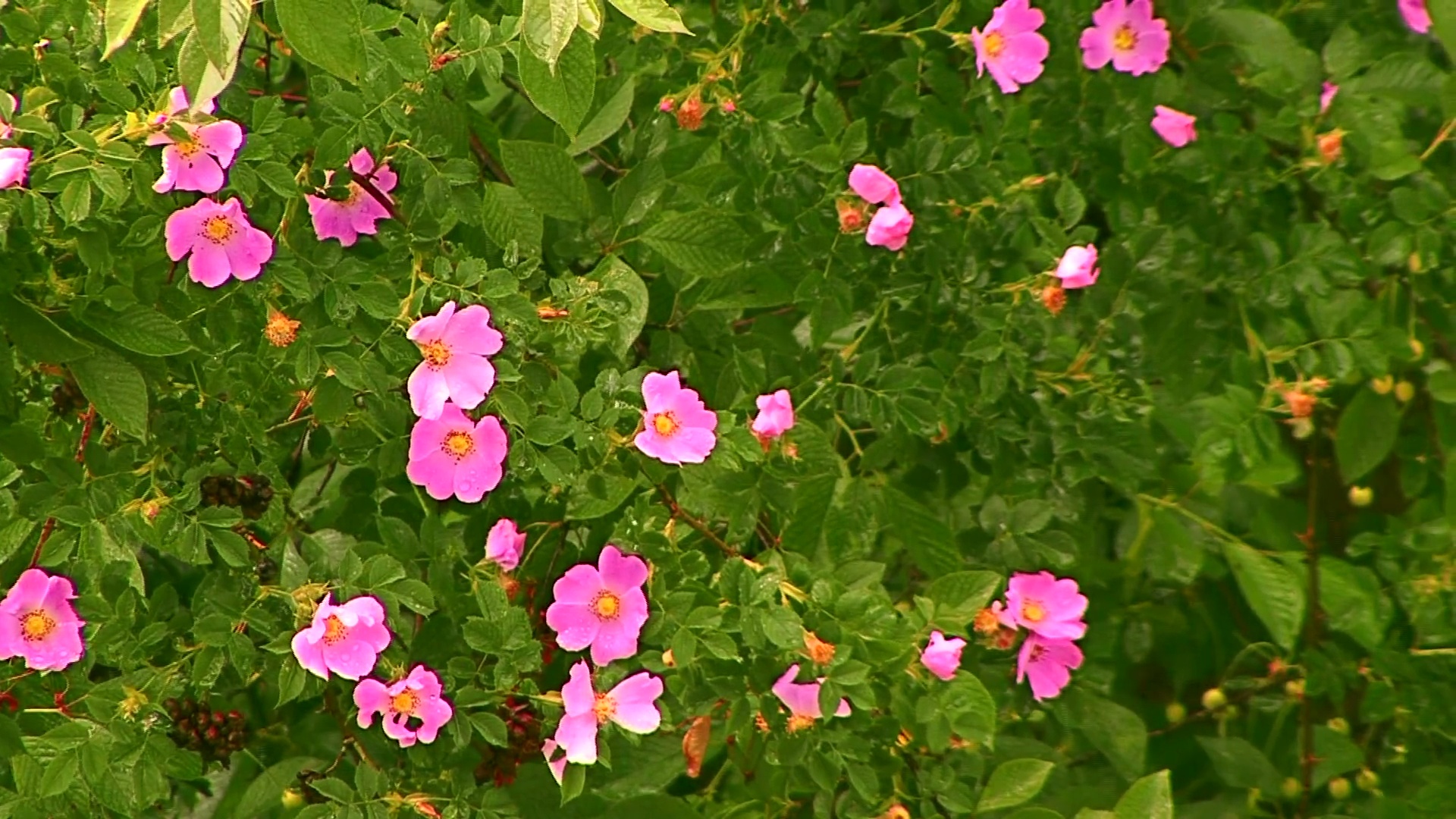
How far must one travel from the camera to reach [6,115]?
2.81 feet

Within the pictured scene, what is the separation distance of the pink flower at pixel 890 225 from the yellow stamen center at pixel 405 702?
469 millimetres

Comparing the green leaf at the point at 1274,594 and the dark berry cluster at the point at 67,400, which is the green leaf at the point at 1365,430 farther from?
the dark berry cluster at the point at 67,400

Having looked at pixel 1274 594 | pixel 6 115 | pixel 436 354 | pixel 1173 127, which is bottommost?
pixel 1274 594

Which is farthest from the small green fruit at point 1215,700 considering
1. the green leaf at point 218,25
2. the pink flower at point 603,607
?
the green leaf at point 218,25

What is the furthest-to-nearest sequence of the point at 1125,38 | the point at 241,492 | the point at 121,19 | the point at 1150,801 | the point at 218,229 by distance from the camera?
the point at 1125,38 < the point at 1150,801 < the point at 241,492 < the point at 218,229 < the point at 121,19

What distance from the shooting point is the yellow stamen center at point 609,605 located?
Answer: 3.35 feet

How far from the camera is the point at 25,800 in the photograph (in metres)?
0.97

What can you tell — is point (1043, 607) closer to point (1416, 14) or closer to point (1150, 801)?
point (1150, 801)

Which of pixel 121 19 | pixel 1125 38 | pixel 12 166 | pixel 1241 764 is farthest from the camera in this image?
pixel 1241 764

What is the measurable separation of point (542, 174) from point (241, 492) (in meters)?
0.29

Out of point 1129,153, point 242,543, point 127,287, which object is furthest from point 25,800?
point 1129,153

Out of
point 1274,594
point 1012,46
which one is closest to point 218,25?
point 1012,46

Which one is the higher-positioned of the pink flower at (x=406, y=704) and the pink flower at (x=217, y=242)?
the pink flower at (x=217, y=242)

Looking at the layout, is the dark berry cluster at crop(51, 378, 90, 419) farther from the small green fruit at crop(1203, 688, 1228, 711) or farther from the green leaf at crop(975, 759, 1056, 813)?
the small green fruit at crop(1203, 688, 1228, 711)
